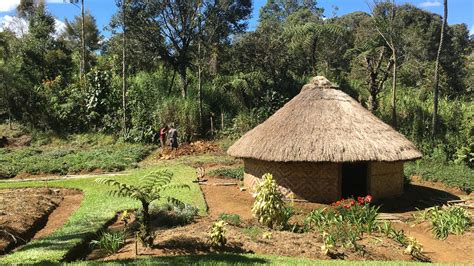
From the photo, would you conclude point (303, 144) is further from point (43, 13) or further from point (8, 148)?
point (43, 13)

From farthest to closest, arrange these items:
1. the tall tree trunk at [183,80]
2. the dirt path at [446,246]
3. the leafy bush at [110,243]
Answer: the tall tree trunk at [183,80], the dirt path at [446,246], the leafy bush at [110,243]

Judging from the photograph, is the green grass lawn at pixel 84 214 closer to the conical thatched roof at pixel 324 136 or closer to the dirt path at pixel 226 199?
the dirt path at pixel 226 199

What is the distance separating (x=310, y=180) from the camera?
518 inches

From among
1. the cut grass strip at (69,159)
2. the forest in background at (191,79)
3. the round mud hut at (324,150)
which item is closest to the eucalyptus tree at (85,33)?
the forest in background at (191,79)

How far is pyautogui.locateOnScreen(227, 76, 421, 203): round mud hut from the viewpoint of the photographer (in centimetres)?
1278

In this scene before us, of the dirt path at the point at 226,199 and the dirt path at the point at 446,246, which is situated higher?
the dirt path at the point at 226,199

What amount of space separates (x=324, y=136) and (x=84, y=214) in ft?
23.1

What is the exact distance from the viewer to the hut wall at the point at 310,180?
42.7 ft

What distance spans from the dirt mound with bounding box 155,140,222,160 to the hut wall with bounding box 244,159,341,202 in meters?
8.26

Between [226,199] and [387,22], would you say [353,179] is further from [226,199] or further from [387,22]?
[387,22]

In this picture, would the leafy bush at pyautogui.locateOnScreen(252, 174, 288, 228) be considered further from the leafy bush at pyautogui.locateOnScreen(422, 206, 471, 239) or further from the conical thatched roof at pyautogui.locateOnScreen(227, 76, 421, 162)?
the leafy bush at pyautogui.locateOnScreen(422, 206, 471, 239)

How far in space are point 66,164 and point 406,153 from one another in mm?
13694

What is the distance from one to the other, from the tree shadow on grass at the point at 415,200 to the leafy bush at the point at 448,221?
3.81 ft

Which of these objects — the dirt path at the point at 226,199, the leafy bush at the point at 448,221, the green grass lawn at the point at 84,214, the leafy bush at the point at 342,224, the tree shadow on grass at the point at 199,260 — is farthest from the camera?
the dirt path at the point at 226,199
